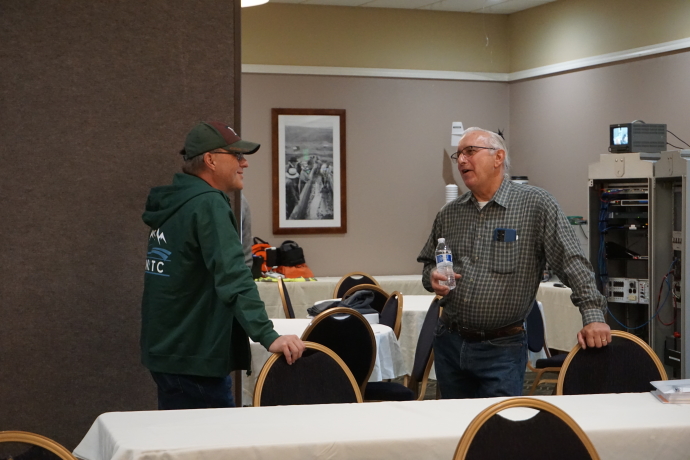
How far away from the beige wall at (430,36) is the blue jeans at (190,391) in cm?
587

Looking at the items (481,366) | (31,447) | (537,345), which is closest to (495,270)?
(481,366)

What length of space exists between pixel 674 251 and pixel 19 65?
482 centimetres

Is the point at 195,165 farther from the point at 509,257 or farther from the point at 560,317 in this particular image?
the point at 560,317

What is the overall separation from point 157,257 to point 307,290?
5029 mm

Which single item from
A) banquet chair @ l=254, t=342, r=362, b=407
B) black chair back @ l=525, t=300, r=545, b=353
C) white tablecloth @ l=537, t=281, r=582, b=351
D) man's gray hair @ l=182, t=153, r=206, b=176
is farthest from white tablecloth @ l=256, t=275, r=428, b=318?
banquet chair @ l=254, t=342, r=362, b=407

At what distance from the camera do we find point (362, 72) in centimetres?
859

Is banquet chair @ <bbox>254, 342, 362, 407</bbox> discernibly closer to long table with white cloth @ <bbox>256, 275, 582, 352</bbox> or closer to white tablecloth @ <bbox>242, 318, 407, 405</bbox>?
white tablecloth @ <bbox>242, 318, 407, 405</bbox>

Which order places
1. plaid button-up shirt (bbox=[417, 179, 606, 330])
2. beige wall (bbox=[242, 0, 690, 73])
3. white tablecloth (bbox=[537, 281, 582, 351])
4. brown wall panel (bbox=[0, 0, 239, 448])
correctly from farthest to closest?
1. beige wall (bbox=[242, 0, 690, 73])
2. white tablecloth (bbox=[537, 281, 582, 351])
3. brown wall panel (bbox=[0, 0, 239, 448])
4. plaid button-up shirt (bbox=[417, 179, 606, 330])

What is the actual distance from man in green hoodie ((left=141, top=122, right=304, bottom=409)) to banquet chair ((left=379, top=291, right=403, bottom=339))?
226 cm

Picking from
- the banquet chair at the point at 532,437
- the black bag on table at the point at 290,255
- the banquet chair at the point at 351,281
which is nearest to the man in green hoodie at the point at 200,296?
the banquet chair at the point at 532,437

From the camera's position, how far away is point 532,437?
1.98m

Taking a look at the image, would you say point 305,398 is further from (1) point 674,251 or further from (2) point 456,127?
(2) point 456,127

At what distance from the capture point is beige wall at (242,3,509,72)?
8.36m

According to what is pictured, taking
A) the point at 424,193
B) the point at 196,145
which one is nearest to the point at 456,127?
the point at 424,193
